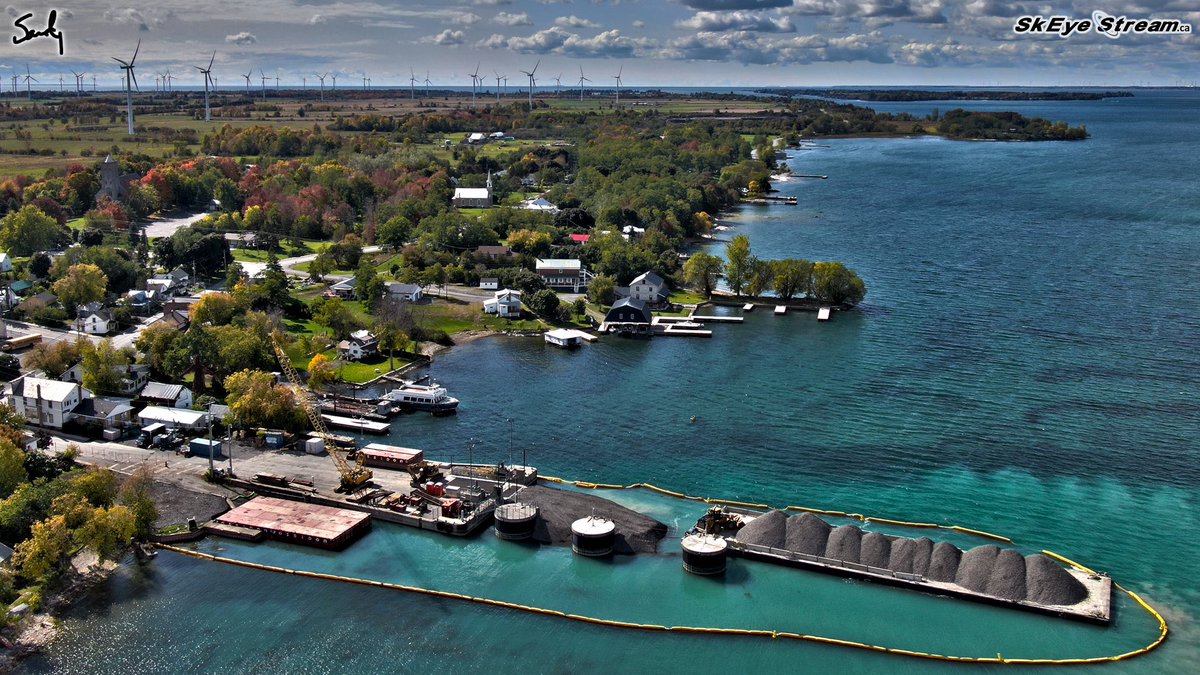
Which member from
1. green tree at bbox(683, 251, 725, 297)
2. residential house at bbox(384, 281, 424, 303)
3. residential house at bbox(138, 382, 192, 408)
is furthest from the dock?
green tree at bbox(683, 251, 725, 297)

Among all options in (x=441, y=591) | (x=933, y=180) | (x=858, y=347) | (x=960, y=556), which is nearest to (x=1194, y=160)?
(x=933, y=180)

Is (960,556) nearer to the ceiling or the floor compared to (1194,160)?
nearer to the floor

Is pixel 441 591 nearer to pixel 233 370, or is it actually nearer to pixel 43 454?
pixel 43 454

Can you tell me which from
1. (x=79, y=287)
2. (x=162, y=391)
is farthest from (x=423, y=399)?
(x=79, y=287)

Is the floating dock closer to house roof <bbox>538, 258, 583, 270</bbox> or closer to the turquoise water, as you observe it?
the turquoise water

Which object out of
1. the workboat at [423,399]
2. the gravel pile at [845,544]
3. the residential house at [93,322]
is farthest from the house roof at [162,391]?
the gravel pile at [845,544]

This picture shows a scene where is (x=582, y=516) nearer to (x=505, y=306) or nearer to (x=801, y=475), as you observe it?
(x=801, y=475)
